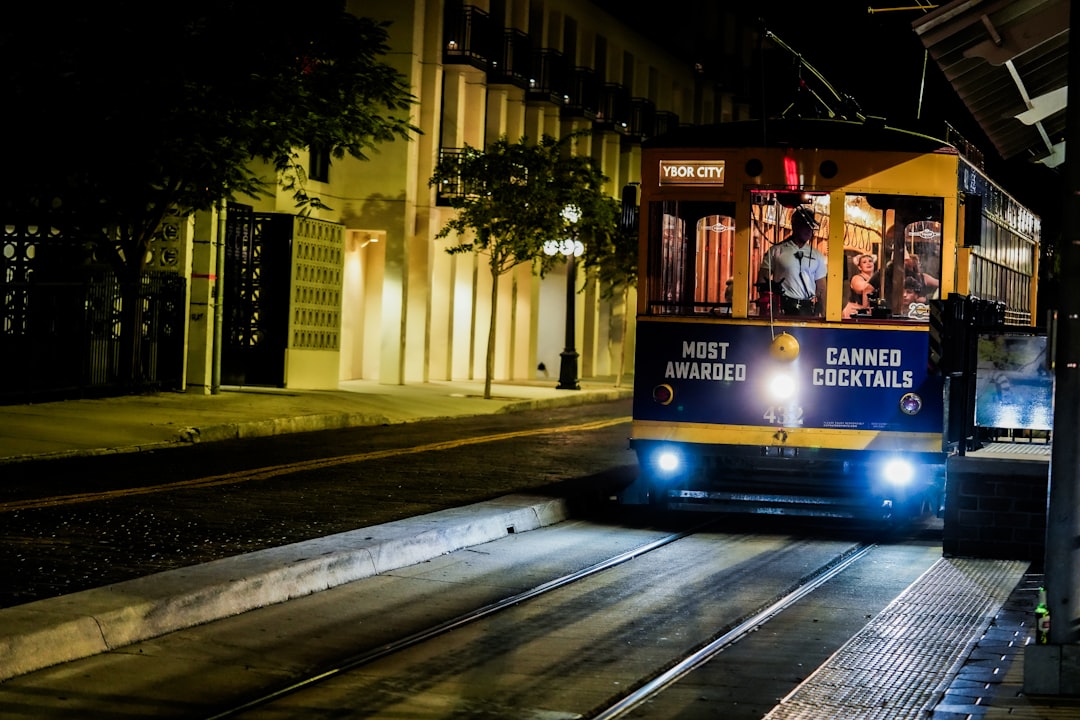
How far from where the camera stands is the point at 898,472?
13391 mm

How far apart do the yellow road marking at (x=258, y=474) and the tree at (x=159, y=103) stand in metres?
4.27

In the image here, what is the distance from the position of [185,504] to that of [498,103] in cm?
2813

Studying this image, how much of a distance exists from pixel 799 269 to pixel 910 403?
58.4 inches

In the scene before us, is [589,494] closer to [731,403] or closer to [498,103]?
[731,403]

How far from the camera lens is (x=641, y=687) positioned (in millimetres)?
7562

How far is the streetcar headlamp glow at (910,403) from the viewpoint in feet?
43.3

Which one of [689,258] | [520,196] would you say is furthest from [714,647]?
[520,196]

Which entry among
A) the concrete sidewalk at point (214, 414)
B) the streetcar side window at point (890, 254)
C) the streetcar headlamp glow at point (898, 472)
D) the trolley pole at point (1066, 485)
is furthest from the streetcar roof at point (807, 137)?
the concrete sidewalk at point (214, 414)

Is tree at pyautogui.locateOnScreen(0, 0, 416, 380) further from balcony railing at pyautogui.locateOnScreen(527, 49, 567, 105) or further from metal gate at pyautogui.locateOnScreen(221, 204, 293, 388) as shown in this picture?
balcony railing at pyautogui.locateOnScreen(527, 49, 567, 105)

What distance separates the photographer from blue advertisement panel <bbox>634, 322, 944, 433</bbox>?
521 inches

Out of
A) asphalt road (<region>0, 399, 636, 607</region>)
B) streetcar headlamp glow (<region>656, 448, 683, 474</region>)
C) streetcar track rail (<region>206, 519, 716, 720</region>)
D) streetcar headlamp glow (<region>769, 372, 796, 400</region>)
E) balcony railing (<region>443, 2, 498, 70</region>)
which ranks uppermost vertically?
balcony railing (<region>443, 2, 498, 70</region>)

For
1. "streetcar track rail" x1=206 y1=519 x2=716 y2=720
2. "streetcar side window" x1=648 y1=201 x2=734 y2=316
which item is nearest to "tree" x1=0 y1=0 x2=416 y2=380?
"streetcar side window" x1=648 y1=201 x2=734 y2=316

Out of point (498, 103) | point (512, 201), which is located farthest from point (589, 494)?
point (498, 103)

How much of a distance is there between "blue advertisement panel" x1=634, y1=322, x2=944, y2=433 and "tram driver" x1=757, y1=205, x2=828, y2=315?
24 cm
